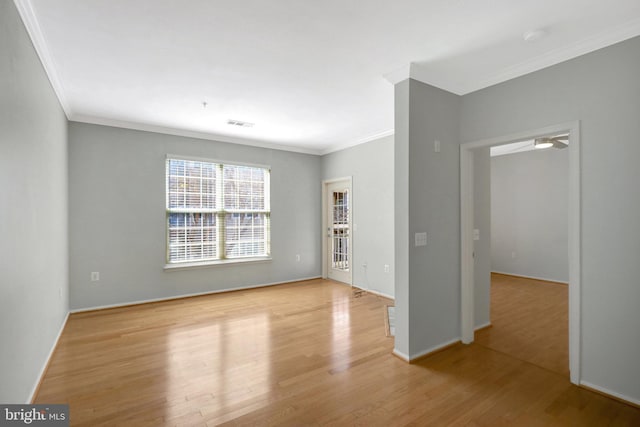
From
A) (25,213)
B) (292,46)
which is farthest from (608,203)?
(25,213)

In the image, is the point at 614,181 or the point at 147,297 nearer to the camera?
the point at 614,181

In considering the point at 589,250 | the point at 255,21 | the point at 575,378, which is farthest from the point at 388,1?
the point at 575,378

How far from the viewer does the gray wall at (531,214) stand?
5914 mm

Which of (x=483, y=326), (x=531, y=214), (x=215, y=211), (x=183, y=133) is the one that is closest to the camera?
(x=483, y=326)

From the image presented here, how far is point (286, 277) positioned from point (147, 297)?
7.94 feet

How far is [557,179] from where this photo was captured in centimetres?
597

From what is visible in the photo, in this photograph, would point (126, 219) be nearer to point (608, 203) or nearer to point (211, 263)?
point (211, 263)

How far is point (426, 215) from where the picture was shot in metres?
2.92

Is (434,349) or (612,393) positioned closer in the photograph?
(612,393)

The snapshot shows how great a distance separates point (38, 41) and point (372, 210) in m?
4.47

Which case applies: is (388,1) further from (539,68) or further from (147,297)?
(147,297)

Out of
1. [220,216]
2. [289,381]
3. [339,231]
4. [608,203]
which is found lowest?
[289,381]

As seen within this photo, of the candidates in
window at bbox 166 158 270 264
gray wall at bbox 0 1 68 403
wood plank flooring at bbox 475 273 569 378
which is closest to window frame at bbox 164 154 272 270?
window at bbox 166 158 270 264

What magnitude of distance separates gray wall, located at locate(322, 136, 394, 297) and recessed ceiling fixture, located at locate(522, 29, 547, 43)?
8.71 ft
